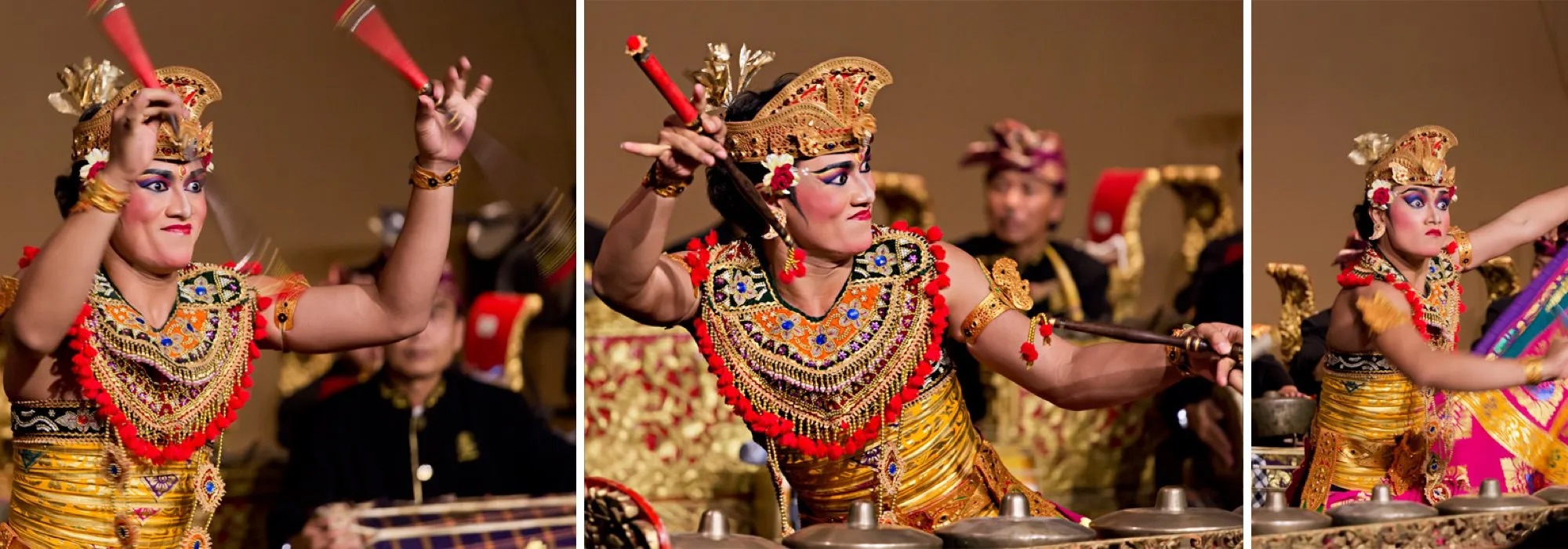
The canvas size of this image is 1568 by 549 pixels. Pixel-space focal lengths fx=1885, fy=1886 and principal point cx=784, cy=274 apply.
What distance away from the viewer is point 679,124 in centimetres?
279

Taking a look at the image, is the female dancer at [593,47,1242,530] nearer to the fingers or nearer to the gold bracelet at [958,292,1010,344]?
the gold bracelet at [958,292,1010,344]

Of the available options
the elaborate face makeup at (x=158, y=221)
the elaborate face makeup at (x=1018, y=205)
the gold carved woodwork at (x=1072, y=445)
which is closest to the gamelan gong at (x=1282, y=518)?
the gold carved woodwork at (x=1072, y=445)

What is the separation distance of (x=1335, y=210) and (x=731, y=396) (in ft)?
4.66

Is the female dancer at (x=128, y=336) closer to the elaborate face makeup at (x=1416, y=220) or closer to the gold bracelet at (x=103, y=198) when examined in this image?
the gold bracelet at (x=103, y=198)

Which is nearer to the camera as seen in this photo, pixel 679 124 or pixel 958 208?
pixel 679 124

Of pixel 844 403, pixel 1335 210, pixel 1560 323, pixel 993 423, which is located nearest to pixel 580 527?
pixel 844 403

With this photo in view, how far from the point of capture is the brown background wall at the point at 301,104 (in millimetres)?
2562

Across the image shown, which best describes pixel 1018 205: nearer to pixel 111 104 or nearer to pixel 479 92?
pixel 479 92

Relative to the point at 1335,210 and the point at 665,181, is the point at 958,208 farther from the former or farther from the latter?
the point at 665,181

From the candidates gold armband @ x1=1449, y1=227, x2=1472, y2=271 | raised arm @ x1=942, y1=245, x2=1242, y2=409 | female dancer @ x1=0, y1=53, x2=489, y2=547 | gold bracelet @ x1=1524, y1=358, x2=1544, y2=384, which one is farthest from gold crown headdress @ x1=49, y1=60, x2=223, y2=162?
gold bracelet @ x1=1524, y1=358, x2=1544, y2=384

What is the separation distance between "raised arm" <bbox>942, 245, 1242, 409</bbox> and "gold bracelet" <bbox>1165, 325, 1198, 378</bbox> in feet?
0.04

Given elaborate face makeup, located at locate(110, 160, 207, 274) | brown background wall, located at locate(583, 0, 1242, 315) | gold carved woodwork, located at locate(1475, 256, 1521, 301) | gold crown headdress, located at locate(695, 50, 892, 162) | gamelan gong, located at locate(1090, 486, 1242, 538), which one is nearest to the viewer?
elaborate face makeup, located at locate(110, 160, 207, 274)

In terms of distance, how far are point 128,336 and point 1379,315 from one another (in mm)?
2260

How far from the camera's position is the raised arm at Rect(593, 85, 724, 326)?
272 centimetres
